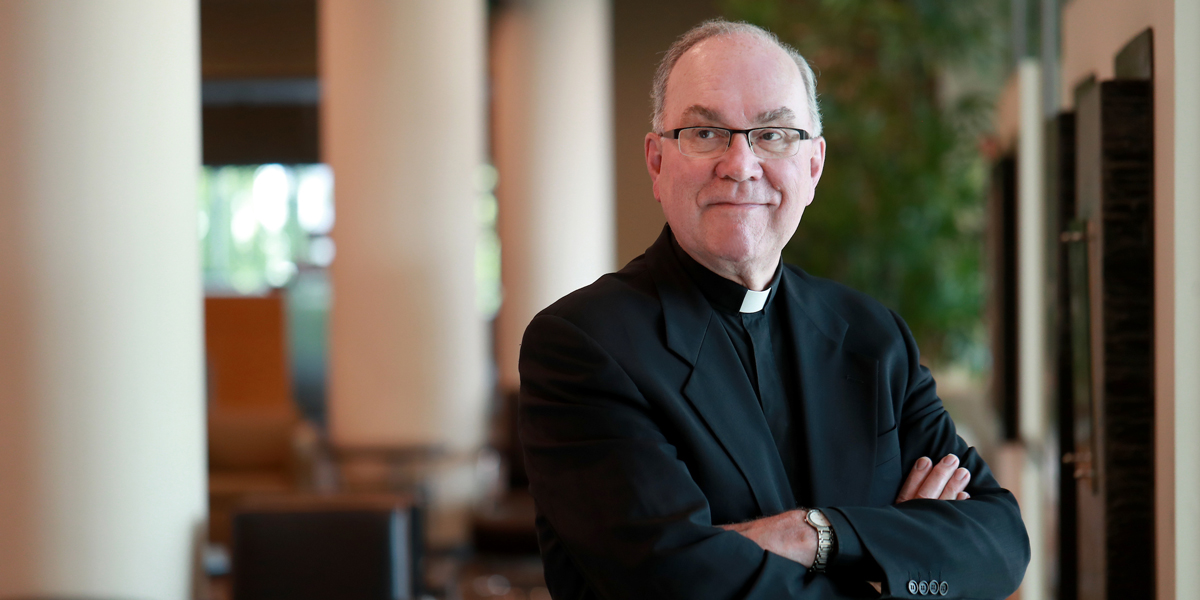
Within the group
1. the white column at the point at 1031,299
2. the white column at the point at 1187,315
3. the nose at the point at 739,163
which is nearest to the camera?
the nose at the point at 739,163

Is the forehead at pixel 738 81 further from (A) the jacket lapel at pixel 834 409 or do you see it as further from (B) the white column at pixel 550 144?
(B) the white column at pixel 550 144

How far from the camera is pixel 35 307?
2400 mm

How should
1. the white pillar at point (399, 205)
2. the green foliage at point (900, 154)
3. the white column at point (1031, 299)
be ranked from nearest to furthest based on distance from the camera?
the white column at point (1031, 299), the white pillar at point (399, 205), the green foliage at point (900, 154)

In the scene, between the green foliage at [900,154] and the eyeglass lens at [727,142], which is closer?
the eyeglass lens at [727,142]

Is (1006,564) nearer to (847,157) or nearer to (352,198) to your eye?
(352,198)

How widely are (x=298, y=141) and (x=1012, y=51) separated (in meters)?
11.7

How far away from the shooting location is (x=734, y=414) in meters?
1.70

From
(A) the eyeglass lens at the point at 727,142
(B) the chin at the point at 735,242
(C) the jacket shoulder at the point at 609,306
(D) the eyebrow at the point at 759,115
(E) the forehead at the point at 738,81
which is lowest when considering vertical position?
(C) the jacket shoulder at the point at 609,306

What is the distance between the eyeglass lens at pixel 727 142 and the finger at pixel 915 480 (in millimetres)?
571

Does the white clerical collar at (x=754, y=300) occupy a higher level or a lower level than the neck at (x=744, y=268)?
lower

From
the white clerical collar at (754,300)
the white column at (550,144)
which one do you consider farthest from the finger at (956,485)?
→ the white column at (550,144)

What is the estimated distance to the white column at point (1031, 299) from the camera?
5.05m

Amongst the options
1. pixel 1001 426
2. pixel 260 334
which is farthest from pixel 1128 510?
pixel 260 334

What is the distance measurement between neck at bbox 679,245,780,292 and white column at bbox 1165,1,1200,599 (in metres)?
0.92
